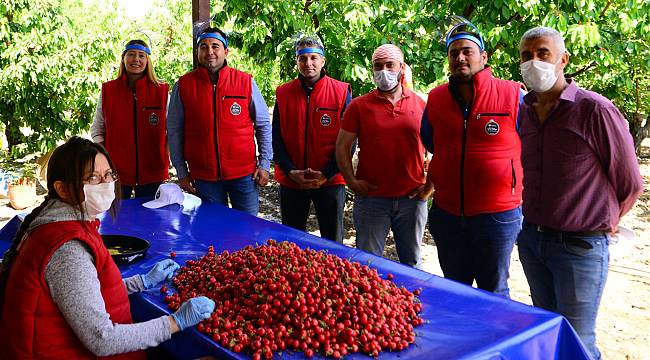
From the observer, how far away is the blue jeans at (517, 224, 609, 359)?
2.52 metres

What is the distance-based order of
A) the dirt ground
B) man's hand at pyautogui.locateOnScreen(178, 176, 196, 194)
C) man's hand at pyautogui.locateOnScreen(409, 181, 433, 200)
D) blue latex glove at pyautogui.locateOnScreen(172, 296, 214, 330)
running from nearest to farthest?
1. blue latex glove at pyautogui.locateOnScreen(172, 296, 214, 330)
2. man's hand at pyautogui.locateOnScreen(409, 181, 433, 200)
3. the dirt ground
4. man's hand at pyautogui.locateOnScreen(178, 176, 196, 194)

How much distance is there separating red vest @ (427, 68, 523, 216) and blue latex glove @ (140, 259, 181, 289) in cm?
153

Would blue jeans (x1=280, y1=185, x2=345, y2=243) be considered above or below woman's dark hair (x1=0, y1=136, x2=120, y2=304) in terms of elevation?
below

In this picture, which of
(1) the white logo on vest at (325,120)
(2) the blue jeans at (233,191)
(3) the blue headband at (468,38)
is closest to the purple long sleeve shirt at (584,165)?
(3) the blue headband at (468,38)

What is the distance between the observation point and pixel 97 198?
2.07 m

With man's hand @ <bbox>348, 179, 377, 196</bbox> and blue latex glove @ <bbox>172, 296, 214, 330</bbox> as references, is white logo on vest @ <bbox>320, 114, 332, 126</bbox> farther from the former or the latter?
blue latex glove @ <bbox>172, 296, 214, 330</bbox>

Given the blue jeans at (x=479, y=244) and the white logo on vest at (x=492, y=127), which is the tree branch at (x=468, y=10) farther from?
the blue jeans at (x=479, y=244)

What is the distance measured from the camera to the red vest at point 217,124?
4.21m

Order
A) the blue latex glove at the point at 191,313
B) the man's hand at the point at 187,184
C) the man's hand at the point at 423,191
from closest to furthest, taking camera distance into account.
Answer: the blue latex glove at the point at 191,313, the man's hand at the point at 423,191, the man's hand at the point at 187,184

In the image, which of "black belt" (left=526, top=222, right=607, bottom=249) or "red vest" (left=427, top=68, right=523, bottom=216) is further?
"red vest" (left=427, top=68, right=523, bottom=216)

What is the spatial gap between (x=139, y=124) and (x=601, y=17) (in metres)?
4.31

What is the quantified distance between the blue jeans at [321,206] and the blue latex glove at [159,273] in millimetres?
1698

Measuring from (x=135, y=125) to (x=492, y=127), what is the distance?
2683 mm

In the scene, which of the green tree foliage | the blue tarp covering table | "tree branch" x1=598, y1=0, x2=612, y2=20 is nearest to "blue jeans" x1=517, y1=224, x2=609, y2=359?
the blue tarp covering table
